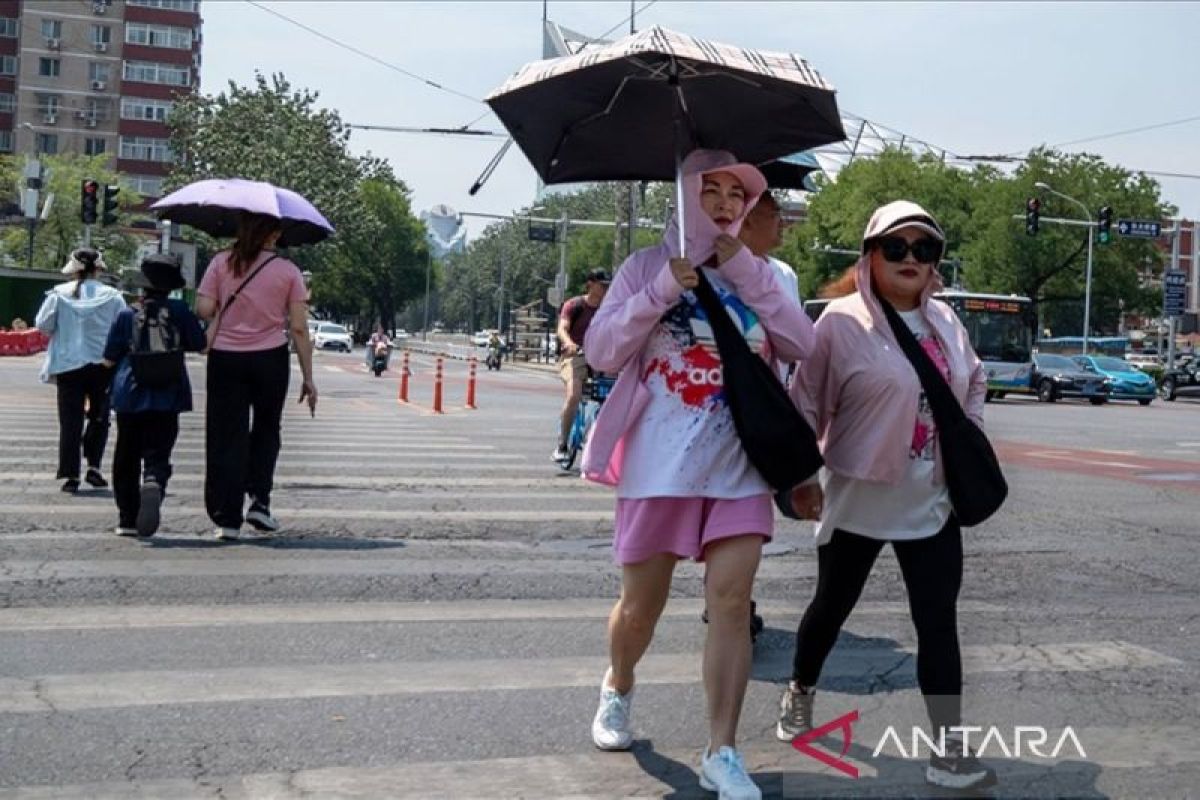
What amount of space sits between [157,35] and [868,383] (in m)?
107

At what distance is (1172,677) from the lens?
609 centimetres

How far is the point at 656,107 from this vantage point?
4973 millimetres

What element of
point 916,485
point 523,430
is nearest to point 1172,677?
point 916,485

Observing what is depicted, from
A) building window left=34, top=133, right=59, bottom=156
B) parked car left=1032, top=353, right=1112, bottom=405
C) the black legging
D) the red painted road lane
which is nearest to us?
the black legging

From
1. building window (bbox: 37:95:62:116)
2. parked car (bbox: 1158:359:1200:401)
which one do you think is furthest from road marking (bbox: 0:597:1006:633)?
building window (bbox: 37:95:62:116)

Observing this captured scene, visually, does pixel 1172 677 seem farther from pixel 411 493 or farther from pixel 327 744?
pixel 411 493

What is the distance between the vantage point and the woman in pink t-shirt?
8.63 m

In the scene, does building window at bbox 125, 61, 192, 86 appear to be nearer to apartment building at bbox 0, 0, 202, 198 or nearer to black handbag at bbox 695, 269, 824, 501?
apartment building at bbox 0, 0, 202, 198

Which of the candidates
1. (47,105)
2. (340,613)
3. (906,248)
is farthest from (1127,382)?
(47,105)

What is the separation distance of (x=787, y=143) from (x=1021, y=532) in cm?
582

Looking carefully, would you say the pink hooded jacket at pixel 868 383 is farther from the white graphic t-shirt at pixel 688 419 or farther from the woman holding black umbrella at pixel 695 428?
the white graphic t-shirt at pixel 688 419

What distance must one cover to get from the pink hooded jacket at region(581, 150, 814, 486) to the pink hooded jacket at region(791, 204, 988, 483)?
0.57ft

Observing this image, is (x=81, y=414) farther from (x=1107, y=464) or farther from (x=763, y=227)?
(x=1107, y=464)

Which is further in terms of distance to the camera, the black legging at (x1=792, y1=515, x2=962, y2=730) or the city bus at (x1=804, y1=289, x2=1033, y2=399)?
the city bus at (x1=804, y1=289, x2=1033, y2=399)
